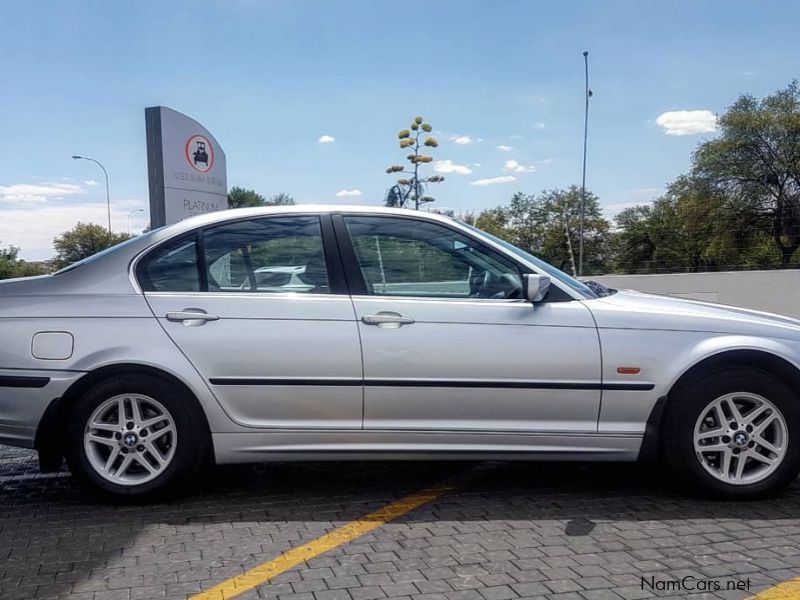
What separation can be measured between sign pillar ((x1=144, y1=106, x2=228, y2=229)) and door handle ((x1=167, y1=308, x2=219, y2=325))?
6.06 m

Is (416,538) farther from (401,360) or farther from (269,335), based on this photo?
(269,335)

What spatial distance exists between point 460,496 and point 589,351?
1100mm

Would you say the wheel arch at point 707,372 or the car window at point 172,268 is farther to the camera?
the car window at point 172,268

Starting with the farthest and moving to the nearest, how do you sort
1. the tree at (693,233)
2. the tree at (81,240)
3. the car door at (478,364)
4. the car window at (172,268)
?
the tree at (81,240), the tree at (693,233), the car window at (172,268), the car door at (478,364)

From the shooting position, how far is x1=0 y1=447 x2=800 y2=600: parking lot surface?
301 cm

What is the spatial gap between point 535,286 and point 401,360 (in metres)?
0.81

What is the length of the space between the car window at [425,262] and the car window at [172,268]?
2.97 ft

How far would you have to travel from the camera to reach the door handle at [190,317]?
13.1 feet

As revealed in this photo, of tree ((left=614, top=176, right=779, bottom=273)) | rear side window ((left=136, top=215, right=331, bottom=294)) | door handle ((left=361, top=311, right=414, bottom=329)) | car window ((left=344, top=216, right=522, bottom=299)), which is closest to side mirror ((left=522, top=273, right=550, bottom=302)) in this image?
car window ((left=344, top=216, right=522, bottom=299))

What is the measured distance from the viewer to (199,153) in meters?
10.6

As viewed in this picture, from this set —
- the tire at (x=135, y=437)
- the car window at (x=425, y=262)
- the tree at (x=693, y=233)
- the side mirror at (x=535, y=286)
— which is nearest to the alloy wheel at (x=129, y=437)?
the tire at (x=135, y=437)

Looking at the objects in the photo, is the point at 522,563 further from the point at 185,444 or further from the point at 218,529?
the point at 185,444

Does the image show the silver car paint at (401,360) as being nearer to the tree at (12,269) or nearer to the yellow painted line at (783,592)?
the yellow painted line at (783,592)

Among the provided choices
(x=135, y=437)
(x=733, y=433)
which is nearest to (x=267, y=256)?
(x=135, y=437)
